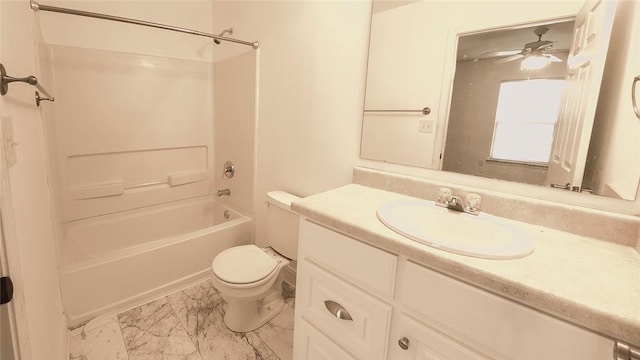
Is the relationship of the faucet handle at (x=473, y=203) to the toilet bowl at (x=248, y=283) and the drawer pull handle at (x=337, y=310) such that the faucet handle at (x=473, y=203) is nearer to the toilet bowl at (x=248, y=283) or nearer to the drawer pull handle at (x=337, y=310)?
the drawer pull handle at (x=337, y=310)

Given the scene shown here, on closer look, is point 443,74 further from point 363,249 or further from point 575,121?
point 363,249

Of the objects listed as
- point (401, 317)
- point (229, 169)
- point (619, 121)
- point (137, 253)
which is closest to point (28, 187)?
point (137, 253)

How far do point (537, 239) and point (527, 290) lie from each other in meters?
0.36

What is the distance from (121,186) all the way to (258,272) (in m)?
1.46

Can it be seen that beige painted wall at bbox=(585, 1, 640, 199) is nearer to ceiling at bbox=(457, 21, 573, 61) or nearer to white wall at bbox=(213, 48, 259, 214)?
ceiling at bbox=(457, 21, 573, 61)

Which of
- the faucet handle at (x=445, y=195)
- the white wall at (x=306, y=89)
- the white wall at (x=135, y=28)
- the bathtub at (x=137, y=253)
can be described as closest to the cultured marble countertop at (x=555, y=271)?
the faucet handle at (x=445, y=195)

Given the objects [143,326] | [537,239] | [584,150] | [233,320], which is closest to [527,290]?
[537,239]

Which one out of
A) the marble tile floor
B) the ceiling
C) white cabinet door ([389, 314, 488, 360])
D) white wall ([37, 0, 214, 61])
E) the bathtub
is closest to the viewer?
white cabinet door ([389, 314, 488, 360])

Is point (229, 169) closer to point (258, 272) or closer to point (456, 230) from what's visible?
point (258, 272)

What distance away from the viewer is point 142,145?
229 cm

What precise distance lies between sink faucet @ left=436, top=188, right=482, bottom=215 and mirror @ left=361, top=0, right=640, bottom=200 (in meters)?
0.12

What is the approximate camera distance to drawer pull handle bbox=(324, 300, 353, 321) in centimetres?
94

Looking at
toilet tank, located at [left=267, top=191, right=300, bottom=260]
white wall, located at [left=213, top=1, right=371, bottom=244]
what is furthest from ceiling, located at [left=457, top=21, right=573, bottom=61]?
toilet tank, located at [left=267, top=191, right=300, bottom=260]

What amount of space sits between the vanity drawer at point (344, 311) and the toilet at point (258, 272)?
0.47 meters
